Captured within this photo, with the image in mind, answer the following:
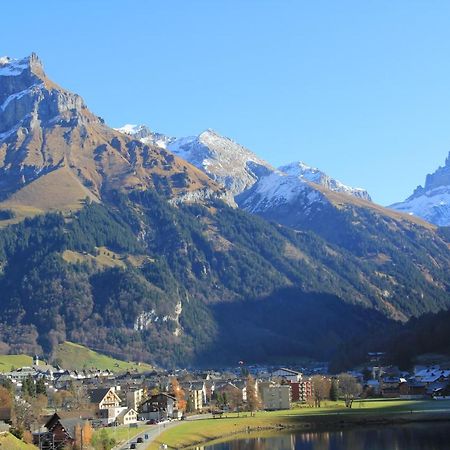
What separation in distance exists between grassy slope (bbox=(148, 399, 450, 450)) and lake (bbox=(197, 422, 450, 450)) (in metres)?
6.00

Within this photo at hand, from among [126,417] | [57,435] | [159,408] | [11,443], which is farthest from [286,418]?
[11,443]

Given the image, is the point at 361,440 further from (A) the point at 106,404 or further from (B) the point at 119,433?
(A) the point at 106,404

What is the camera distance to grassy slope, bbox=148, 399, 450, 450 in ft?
466

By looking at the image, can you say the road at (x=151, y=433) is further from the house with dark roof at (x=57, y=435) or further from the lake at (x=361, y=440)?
the lake at (x=361, y=440)

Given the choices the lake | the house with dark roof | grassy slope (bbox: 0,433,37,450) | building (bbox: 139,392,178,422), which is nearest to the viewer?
grassy slope (bbox: 0,433,37,450)

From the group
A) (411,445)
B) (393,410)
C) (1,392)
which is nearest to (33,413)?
(1,392)

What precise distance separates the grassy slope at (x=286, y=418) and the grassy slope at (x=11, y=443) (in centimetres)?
2658

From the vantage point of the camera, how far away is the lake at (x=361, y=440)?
127000 millimetres

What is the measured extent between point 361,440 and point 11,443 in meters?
58.2

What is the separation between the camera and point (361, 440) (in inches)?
5344

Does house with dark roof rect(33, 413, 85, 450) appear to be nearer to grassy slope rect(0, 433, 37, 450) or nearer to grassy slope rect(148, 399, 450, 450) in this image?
grassy slope rect(0, 433, 37, 450)

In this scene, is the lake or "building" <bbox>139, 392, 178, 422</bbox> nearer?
the lake

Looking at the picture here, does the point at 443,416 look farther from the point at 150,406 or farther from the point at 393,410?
the point at 150,406

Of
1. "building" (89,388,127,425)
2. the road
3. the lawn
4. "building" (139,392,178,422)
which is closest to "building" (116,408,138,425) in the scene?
"building" (89,388,127,425)
